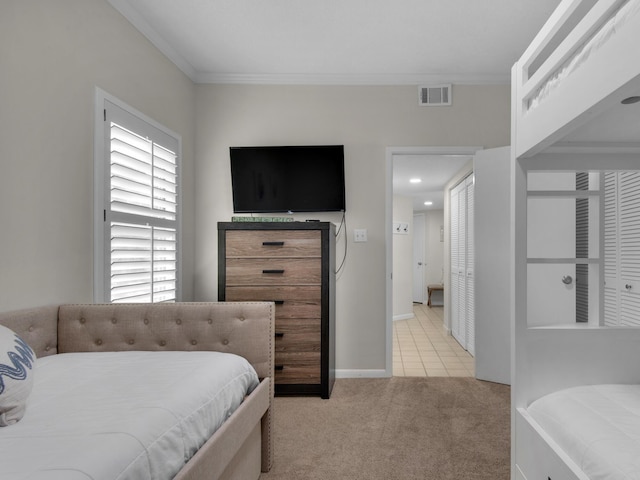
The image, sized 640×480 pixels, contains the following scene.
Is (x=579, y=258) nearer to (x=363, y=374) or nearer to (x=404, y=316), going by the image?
(x=363, y=374)

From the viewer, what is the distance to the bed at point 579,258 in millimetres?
1043

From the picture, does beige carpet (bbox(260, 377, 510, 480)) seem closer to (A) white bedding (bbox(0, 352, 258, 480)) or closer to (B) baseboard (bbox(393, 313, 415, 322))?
(A) white bedding (bbox(0, 352, 258, 480))

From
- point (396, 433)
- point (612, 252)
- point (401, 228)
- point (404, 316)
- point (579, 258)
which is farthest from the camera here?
point (401, 228)

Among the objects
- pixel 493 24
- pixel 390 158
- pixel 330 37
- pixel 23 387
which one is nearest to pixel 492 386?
pixel 390 158

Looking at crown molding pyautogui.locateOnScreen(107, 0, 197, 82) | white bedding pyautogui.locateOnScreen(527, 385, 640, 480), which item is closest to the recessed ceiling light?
white bedding pyautogui.locateOnScreen(527, 385, 640, 480)

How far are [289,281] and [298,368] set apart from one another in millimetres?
666

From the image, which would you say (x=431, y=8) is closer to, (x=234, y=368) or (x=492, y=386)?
(x=234, y=368)

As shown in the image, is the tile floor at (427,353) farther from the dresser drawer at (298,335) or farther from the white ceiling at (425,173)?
the white ceiling at (425,173)

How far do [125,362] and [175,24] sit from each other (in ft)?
7.63

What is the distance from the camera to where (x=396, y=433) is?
2461 millimetres

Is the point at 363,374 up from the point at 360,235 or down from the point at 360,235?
down

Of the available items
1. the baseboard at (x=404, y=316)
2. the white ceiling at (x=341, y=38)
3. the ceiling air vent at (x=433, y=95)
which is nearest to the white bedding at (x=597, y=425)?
the white ceiling at (x=341, y=38)

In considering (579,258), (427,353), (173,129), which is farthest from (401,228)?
(579,258)

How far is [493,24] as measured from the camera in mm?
2742
